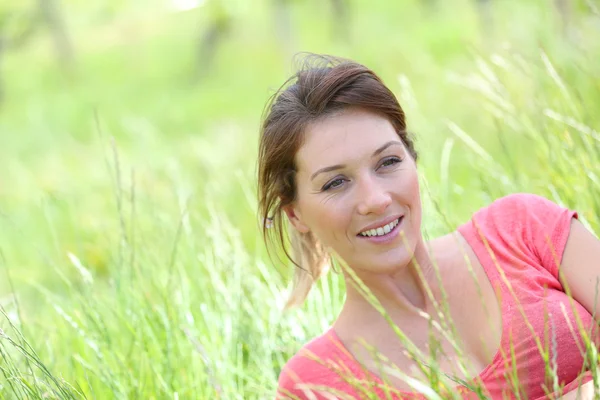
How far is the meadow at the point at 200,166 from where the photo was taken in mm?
2357

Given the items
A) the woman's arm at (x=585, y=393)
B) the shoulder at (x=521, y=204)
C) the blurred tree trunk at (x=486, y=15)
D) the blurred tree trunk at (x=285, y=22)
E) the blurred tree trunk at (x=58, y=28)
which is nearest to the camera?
the woman's arm at (x=585, y=393)

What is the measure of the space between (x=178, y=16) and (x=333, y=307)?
16484mm

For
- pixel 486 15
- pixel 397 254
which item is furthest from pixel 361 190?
pixel 486 15

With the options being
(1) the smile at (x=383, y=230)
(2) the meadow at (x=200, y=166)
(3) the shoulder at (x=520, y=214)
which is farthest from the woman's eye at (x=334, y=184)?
(3) the shoulder at (x=520, y=214)

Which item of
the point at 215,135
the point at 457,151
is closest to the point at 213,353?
the point at 457,151

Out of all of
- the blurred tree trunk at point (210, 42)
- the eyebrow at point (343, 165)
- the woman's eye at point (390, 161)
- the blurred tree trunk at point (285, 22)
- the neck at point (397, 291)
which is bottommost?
the blurred tree trunk at point (210, 42)

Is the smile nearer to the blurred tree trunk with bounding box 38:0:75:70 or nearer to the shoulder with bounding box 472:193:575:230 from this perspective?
the shoulder with bounding box 472:193:575:230

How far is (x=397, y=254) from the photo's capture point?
5.74 ft

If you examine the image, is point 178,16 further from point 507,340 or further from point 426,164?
point 507,340

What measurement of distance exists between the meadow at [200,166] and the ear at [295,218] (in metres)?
0.21

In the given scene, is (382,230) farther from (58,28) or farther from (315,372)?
(58,28)

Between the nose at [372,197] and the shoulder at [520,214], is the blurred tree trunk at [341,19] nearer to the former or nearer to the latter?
the shoulder at [520,214]

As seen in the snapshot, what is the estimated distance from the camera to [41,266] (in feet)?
19.5

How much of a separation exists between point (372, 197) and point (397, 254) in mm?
130
